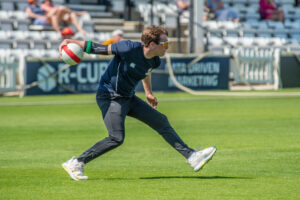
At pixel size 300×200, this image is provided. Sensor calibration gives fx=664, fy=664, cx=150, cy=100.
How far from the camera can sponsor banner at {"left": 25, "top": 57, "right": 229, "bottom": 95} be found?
68.0 feet

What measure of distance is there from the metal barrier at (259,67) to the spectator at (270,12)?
A: 6.72 meters

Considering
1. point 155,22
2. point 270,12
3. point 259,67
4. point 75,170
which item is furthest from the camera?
point 270,12

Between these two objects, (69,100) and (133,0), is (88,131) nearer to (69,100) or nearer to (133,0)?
(69,100)

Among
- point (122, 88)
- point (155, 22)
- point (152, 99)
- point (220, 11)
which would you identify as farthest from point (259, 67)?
point (122, 88)

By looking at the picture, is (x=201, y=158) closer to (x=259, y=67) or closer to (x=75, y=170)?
(x=75, y=170)

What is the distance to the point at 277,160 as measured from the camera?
27.7ft

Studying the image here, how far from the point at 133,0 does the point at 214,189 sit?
2384 centimetres

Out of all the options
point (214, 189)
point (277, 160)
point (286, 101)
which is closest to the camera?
point (214, 189)

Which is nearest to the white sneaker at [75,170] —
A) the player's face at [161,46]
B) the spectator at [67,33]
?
the player's face at [161,46]

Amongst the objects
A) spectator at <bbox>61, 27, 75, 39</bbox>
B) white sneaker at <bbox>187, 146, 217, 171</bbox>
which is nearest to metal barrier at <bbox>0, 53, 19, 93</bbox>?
spectator at <bbox>61, 27, 75, 39</bbox>

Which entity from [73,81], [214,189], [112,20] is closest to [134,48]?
[214,189]

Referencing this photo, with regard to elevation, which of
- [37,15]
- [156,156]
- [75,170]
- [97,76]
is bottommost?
[97,76]

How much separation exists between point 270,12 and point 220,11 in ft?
10.8

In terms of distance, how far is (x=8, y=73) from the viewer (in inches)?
819
